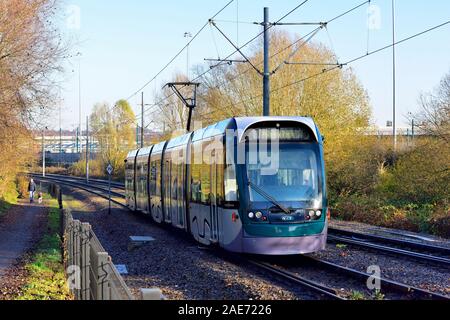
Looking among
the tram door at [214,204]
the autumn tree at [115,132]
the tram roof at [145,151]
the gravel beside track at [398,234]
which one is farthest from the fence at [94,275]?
the autumn tree at [115,132]

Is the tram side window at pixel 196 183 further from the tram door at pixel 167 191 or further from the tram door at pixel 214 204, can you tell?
the tram door at pixel 167 191

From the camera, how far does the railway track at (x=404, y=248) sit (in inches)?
598

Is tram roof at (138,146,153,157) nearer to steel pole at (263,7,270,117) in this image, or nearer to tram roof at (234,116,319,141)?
steel pole at (263,7,270,117)

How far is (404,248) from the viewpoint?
18.1 meters

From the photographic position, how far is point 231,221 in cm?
1446

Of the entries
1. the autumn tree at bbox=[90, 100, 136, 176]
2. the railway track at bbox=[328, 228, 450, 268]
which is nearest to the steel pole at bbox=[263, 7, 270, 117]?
the railway track at bbox=[328, 228, 450, 268]

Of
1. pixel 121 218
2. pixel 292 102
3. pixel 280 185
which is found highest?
pixel 292 102

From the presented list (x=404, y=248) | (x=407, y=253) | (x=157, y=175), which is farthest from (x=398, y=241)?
(x=157, y=175)

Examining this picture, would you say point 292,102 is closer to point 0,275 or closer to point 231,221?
point 231,221

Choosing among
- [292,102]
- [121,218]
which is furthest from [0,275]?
[292,102]

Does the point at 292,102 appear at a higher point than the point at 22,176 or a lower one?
higher

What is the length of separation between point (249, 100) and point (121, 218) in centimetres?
1169

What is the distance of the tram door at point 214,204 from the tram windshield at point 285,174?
4.73ft

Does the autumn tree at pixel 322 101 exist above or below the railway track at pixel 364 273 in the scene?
above
